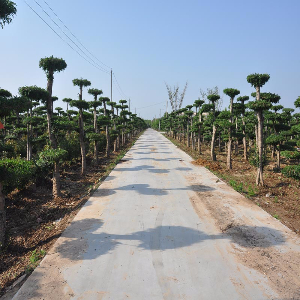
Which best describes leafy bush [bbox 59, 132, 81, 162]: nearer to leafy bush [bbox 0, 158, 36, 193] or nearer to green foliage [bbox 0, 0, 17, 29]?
leafy bush [bbox 0, 158, 36, 193]

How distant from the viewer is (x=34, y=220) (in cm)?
618

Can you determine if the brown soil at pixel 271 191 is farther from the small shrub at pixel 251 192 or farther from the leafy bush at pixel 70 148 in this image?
the leafy bush at pixel 70 148

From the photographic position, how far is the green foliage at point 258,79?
28.1ft

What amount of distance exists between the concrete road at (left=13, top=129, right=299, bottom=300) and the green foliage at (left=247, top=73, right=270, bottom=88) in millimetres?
5095

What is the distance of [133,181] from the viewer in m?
9.92

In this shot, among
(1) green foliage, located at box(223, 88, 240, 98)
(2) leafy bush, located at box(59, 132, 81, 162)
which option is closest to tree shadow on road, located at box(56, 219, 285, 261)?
(2) leafy bush, located at box(59, 132, 81, 162)

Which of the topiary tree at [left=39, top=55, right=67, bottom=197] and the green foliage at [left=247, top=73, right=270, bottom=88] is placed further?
the green foliage at [left=247, top=73, right=270, bottom=88]

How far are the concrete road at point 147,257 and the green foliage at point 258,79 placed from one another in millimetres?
5095

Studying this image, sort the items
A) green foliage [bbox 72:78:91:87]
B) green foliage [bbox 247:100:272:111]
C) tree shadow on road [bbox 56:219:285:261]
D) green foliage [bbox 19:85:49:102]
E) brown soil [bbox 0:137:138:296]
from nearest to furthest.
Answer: brown soil [bbox 0:137:138:296]
tree shadow on road [bbox 56:219:285:261]
green foliage [bbox 19:85:49:102]
green foliage [bbox 247:100:272:111]
green foliage [bbox 72:78:91:87]

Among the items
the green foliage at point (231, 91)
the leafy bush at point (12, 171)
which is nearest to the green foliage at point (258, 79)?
the green foliage at point (231, 91)

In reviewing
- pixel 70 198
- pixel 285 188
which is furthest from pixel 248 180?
pixel 70 198

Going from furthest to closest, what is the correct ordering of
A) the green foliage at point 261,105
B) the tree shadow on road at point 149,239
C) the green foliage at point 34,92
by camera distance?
the green foliage at point 261,105 → the green foliage at point 34,92 → the tree shadow on road at point 149,239

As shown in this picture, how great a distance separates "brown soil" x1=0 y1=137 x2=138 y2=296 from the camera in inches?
165

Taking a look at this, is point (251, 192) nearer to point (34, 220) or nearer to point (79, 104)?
point (34, 220)
